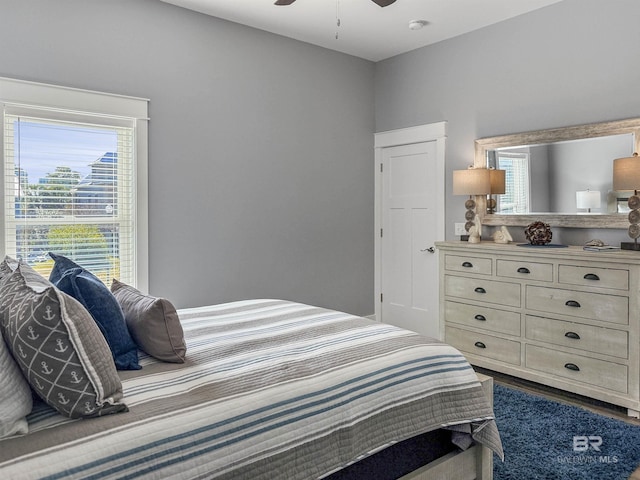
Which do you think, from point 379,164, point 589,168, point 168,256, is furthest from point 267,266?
point 589,168

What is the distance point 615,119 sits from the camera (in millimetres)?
3422

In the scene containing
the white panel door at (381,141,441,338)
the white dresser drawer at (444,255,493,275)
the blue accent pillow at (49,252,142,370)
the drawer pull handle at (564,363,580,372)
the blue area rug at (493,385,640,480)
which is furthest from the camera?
the white panel door at (381,141,441,338)

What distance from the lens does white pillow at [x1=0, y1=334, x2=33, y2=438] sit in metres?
1.23

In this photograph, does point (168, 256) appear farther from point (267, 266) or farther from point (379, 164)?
point (379, 164)

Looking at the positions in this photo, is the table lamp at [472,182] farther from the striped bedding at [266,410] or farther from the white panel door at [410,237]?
the striped bedding at [266,410]

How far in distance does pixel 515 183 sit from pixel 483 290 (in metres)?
0.98

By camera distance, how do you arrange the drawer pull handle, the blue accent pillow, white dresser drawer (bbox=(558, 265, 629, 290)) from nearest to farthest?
the blue accent pillow < white dresser drawer (bbox=(558, 265, 629, 290)) < the drawer pull handle

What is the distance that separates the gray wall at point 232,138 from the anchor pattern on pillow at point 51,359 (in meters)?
2.33

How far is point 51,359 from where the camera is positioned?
4.37ft

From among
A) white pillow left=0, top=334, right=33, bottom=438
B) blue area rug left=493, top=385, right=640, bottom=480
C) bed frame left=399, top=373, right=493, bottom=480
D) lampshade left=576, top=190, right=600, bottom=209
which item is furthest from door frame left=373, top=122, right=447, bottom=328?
white pillow left=0, top=334, right=33, bottom=438

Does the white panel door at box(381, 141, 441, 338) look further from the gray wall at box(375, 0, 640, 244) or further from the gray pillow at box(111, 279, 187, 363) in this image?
the gray pillow at box(111, 279, 187, 363)

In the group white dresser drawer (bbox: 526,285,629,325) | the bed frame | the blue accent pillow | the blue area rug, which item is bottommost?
the blue area rug

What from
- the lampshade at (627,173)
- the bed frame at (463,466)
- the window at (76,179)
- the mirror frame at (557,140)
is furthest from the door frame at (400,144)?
the bed frame at (463,466)

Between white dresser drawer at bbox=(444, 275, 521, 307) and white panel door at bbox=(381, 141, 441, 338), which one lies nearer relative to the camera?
white dresser drawer at bbox=(444, 275, 521, 307)
